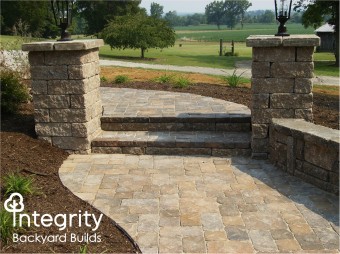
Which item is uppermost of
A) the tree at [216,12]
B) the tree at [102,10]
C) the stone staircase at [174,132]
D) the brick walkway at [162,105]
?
the tree at [216,12]

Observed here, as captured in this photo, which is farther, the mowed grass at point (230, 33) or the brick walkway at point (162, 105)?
the mowed grass at point (230, 33)

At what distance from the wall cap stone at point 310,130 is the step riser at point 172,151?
73 cm

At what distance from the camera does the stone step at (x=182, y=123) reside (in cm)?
623

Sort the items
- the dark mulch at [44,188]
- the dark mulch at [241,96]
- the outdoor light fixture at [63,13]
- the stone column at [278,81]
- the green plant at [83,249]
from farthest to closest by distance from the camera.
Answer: the dark mulch at [241,96] → the outdoor light fixture at [63,13] → the stone column at [278,81] → the dark mulch at [44,188] → the green plant at [83,249]

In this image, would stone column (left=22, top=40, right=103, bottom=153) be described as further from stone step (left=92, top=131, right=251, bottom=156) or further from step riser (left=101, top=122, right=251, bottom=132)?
step riser (left=101, top=122, right=251, bottom=132)

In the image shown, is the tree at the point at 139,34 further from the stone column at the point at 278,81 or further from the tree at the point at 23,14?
the stone column at the point at 278,81

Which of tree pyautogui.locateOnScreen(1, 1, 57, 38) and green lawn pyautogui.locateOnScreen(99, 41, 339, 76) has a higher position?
tree pyautogui.locateOnScreen(1, 1, 57, 38)

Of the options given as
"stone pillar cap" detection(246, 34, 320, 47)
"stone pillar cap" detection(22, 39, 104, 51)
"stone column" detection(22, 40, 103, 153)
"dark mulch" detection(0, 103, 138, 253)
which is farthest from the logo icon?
"stone pillar cap" detection(246, 34, 320, 47)

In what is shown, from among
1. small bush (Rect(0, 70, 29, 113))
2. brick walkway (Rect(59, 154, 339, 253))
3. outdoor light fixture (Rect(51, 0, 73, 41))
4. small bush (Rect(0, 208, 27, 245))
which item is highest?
outdoor light fixture (Rect(51, 0, 73, 41))

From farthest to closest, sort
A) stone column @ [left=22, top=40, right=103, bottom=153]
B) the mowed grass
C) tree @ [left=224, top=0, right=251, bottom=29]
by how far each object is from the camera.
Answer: tree @ [left=224, top=0, right=251, bottom=29] → the mowed grass → stone column @ [left=22, top=40, right=103, bottom=153]

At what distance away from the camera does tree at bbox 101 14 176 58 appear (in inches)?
976

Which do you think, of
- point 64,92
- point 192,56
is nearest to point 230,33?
point 192,56

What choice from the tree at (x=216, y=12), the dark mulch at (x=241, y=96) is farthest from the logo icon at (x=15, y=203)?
the tree at (x=216, y=12)

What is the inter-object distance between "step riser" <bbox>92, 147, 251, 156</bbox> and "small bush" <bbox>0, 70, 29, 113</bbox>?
182 centimetres
